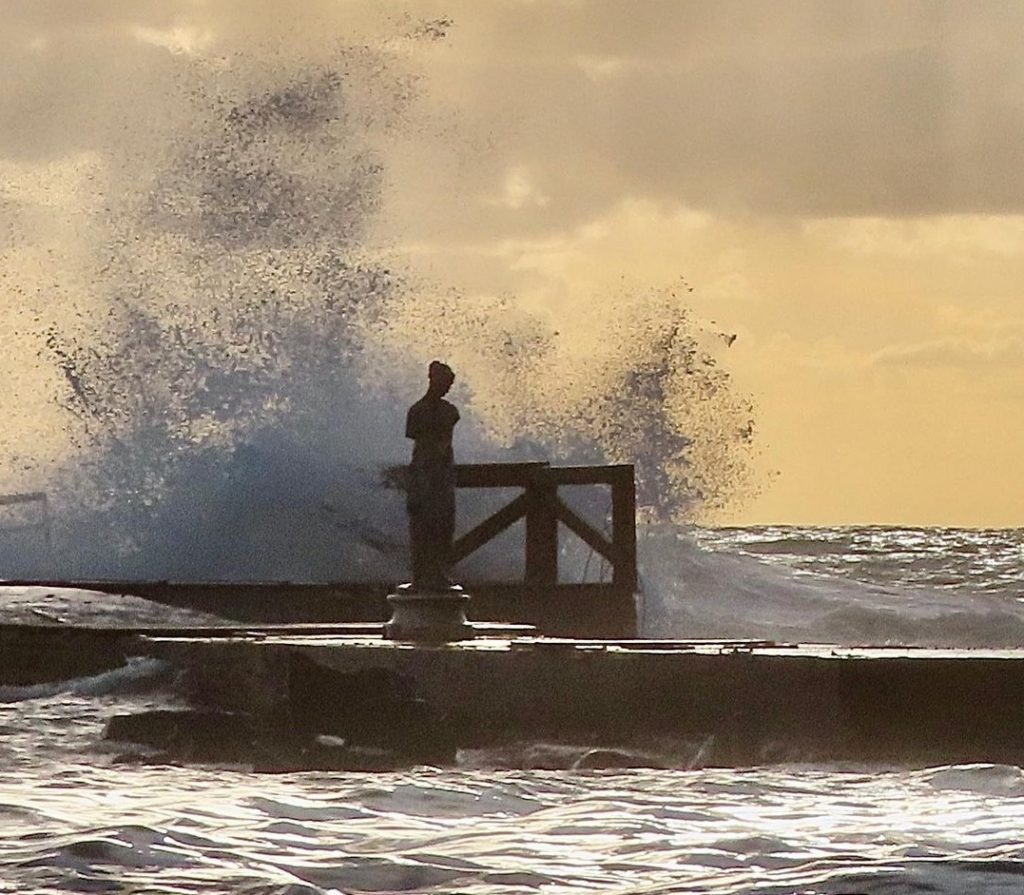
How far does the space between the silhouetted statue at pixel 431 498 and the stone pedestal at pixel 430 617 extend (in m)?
0.06

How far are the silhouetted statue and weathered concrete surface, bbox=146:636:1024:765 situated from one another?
1.79 ft

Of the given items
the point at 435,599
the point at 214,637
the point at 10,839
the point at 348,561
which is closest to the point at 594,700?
the point at 435,599

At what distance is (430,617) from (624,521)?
5.15 metres

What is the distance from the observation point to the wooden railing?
54.9ft

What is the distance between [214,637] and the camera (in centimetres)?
1245

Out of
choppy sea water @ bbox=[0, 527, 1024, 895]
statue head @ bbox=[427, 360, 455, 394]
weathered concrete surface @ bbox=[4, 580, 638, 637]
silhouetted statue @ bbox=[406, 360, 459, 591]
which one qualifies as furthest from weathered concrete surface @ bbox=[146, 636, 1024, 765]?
weathered concrete surface @ bbox=[4, 580, 638, 637]

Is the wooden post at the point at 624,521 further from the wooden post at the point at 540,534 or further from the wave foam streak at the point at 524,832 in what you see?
the wave foam streak at the point at 524,832

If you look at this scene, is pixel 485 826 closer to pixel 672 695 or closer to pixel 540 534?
pixel 672 695

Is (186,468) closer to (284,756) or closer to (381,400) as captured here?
(381,400)

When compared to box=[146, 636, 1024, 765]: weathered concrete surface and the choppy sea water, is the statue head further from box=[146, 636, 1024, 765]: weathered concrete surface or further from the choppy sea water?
the choppy sea water

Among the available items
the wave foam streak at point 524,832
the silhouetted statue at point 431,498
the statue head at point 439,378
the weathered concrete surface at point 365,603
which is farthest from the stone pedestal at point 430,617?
the weathered concrete surface at point 365,603

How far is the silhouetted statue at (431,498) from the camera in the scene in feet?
39.5

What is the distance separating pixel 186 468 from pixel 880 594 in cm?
1485

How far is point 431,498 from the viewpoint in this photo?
1216cm
